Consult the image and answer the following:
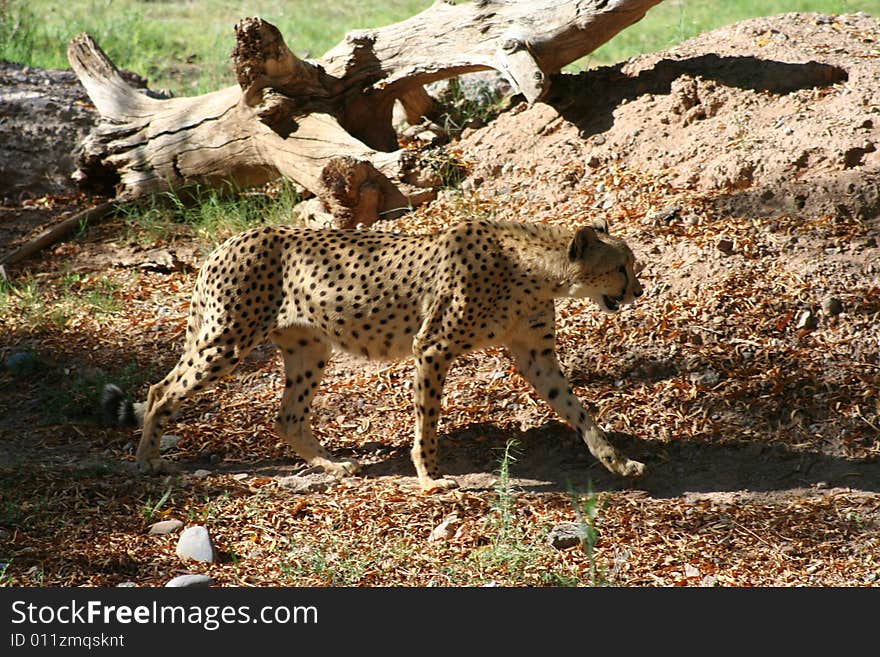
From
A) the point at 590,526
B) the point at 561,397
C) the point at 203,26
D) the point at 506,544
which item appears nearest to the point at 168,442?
the point at 561,397

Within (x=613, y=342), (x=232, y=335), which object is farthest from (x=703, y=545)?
(x=232, y=335)

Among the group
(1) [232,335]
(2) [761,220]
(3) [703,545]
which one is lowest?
(3) [703,545]

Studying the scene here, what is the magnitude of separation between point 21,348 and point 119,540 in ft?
9.55

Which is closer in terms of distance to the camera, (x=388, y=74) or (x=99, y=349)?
(x=99, y=349)

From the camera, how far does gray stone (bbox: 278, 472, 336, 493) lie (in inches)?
232

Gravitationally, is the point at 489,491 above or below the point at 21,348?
below

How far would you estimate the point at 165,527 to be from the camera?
5270 mm

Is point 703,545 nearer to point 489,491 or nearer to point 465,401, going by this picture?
point 489,491

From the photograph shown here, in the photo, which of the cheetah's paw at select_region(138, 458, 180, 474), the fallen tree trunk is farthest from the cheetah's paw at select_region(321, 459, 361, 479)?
the fallen tree trunk

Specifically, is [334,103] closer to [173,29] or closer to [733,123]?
[733,123]

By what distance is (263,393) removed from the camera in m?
6.98

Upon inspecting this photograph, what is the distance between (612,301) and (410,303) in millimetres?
1082

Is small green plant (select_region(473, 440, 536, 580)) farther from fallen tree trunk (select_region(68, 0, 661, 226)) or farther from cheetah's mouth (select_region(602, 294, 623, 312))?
fallen tree trunk (select_region(68, 0, 661, 226))

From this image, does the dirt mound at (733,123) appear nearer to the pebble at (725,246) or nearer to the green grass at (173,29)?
the pebble at (725,246)
